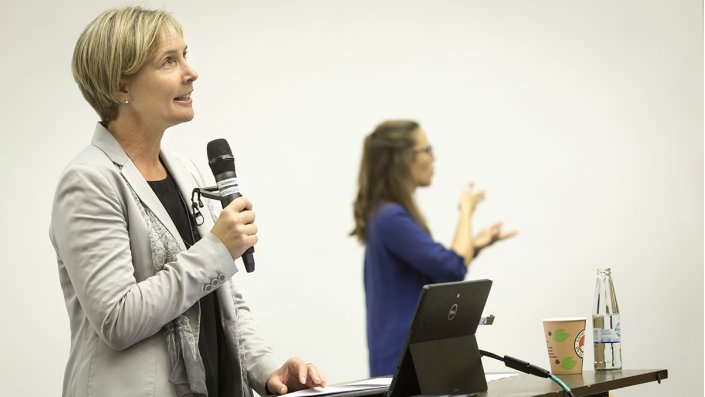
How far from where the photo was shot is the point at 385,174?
130 inches

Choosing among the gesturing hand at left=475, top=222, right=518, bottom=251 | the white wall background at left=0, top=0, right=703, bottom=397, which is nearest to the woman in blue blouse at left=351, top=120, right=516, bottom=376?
the white wall background at left=0, top=0, right=703, bottom=397

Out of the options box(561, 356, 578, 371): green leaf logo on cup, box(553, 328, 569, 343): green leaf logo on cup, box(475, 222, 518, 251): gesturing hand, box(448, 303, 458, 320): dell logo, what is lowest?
box(561, 356, 578, 371): green leaf logo on cup

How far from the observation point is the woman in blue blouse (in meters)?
3.04

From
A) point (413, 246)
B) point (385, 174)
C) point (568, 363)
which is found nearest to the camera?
point (568, 363)

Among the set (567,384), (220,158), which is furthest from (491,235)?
(220,158)

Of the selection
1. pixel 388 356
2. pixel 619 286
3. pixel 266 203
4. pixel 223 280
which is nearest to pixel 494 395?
pixel 223 280

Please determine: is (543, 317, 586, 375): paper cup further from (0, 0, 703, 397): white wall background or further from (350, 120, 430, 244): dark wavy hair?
(0, 0, 703, 397): white wall background

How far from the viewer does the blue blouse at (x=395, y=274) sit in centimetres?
303

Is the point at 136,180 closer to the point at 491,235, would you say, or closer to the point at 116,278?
the point at 116,278

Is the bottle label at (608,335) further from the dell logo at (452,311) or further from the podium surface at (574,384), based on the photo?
the dell logo at (452,311)

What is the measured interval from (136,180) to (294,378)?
0.44 meters

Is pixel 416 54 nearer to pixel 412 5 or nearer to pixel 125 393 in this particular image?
pixel 412 5

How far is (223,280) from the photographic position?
1.56 meters

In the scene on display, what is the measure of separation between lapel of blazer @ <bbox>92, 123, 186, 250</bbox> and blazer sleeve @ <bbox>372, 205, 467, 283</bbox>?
149cm
